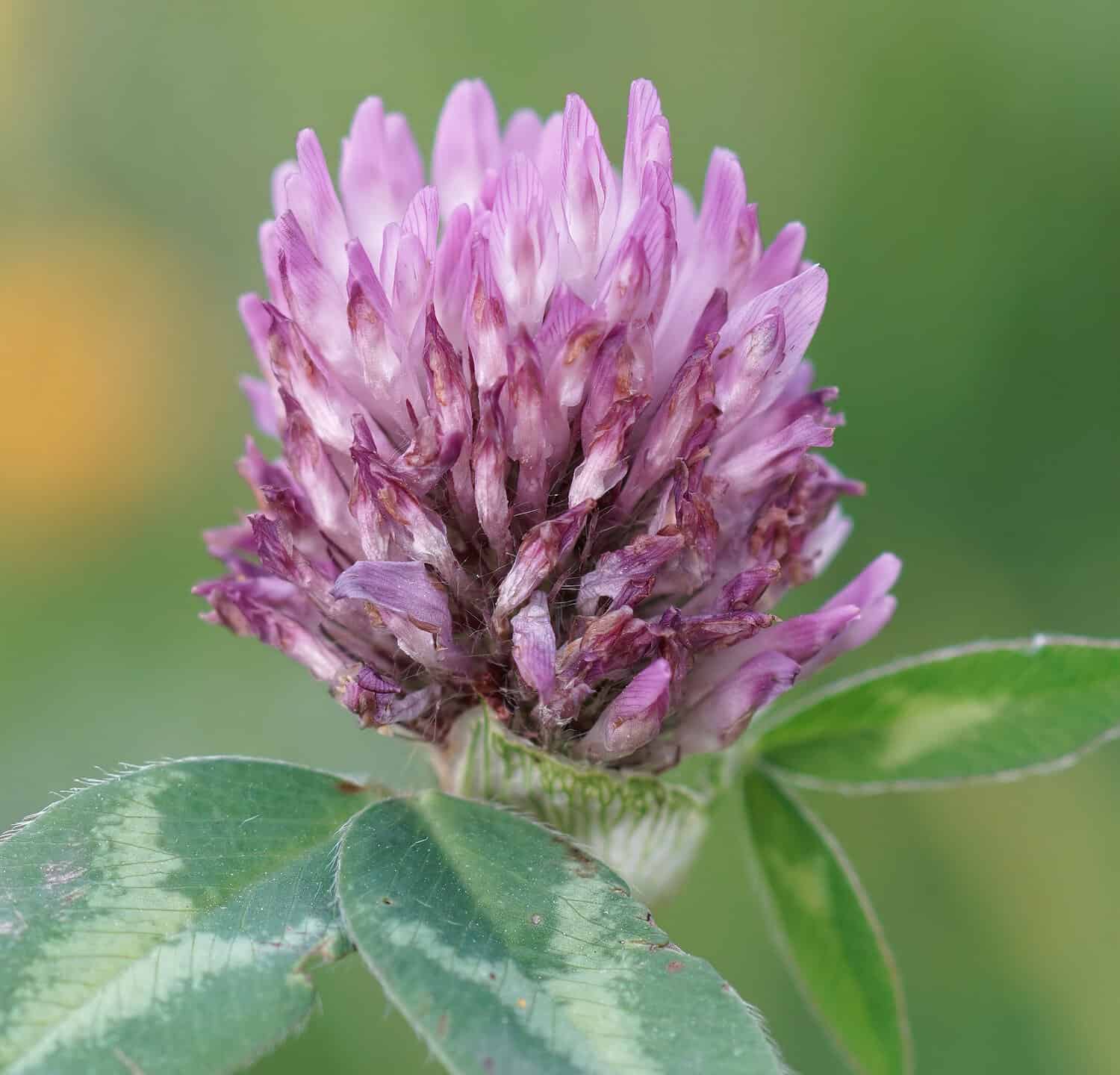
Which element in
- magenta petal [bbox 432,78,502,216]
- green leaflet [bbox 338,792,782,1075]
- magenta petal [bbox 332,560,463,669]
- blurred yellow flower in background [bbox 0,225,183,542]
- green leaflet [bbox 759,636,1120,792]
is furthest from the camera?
blurred yellow flower in background [bbox 0,225,183,542]

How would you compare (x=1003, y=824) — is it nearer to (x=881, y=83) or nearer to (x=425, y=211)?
(x=881, y=83)

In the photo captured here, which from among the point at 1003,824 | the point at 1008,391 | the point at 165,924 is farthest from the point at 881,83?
the point at 165,924

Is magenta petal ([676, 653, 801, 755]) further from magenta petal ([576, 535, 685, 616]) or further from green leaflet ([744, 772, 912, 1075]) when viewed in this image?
green leaflet ([744, 772, 912, 1075])

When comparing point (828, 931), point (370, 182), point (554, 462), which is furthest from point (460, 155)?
point (828, 931)

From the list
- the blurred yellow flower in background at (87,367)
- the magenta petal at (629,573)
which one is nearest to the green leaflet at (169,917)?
the magenta petal at (629,573)

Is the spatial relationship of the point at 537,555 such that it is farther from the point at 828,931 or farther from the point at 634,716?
the point at 828,931

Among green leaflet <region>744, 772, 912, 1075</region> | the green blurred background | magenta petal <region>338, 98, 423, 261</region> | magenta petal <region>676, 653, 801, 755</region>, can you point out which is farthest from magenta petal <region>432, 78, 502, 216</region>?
the green blurred background
